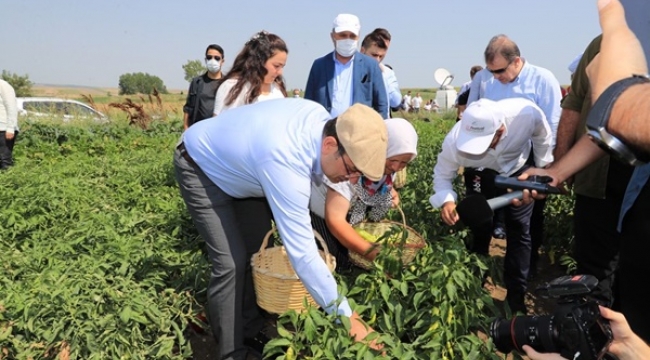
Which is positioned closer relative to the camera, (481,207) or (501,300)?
(481,207)

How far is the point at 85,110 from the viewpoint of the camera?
13.4 meters

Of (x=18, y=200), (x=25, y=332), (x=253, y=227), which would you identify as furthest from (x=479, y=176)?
(x=18, y=200)

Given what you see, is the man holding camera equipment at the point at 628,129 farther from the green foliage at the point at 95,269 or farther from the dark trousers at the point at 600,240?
the green foliage at the point at 95,269

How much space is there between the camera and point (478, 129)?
8.70ft

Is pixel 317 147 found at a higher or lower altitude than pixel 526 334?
higher

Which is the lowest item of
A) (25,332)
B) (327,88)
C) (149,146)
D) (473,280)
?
(149,146)

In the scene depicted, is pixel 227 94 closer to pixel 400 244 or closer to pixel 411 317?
pixel 400 244

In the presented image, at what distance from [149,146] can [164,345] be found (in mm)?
7517

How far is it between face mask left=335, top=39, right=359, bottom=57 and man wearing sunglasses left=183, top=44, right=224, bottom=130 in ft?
4.31

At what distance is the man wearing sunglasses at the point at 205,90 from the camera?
16.5ft

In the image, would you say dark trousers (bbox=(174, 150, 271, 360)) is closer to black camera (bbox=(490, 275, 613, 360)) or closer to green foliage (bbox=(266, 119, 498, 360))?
green foliage (bbox=(266, 119, 498, 360))

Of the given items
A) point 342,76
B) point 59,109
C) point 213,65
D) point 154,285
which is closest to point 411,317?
point 154,285

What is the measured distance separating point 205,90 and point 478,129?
3228 millimetres

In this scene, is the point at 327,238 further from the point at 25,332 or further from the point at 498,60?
the point at 498,60
